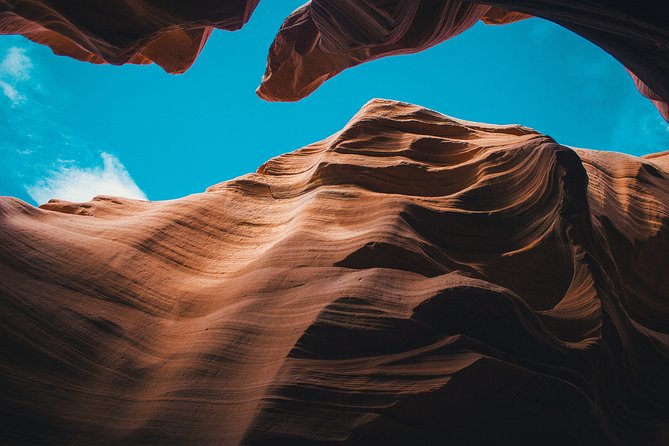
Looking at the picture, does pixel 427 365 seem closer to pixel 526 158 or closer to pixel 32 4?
pixel 526 158

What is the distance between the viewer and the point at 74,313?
4648 millimetres

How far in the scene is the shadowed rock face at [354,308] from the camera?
13.3 ft

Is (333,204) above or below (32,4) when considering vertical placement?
below

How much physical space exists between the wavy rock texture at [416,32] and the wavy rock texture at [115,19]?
1.60 meters

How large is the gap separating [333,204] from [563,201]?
2.69 meters

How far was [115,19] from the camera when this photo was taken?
6012mm

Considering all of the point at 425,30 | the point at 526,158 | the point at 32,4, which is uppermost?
the point at 425,30

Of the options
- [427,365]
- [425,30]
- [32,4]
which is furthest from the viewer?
[425,30]

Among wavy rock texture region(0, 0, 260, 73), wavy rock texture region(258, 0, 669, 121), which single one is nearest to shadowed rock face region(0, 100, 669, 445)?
wavy rock texture region(258, 0, 669, 121)

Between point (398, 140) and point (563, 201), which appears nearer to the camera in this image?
point (563, 201)

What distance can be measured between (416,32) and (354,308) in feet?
14.9

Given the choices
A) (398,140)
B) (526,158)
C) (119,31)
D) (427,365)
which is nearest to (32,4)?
(119,31)

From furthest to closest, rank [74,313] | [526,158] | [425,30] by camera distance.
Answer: [425,30], [526,158], [74,313]

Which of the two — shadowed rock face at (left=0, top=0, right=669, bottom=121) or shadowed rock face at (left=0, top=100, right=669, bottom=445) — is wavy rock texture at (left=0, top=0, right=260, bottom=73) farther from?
shadowed rock face at (left=0, top=100, right=669, bottom=445)
